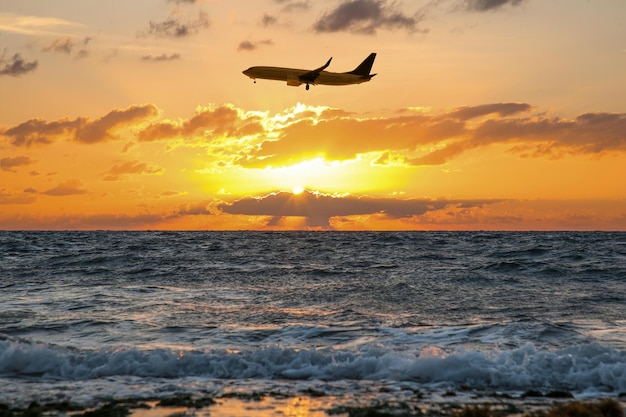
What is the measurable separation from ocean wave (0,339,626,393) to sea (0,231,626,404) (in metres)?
0.05

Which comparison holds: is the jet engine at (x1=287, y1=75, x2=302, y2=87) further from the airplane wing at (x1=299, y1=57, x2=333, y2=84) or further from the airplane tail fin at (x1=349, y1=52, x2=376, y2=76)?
the airplane tail fin at (x1=349, y1=52, x2=376, y2=76)

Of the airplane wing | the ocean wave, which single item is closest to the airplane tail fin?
the airplane wing

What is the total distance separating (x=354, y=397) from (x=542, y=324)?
11496 millimetres

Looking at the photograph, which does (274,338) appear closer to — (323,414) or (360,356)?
(360,356)

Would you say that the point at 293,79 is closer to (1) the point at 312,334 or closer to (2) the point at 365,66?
(2) the point at 365,66

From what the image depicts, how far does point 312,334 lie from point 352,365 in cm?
484

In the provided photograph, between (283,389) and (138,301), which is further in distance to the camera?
(138,301)

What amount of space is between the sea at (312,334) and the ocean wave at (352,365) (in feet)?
0.15

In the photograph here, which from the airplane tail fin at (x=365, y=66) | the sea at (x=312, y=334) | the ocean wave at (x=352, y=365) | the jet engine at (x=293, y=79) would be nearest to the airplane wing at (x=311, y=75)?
the jet engine at (x=293, y=79)

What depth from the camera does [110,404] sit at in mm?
13008

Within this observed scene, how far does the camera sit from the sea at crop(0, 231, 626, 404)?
15.5 m

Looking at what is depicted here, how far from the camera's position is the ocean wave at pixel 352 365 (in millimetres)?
15891

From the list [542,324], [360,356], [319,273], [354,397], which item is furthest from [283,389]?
[319,273]

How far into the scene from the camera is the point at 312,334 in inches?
851
